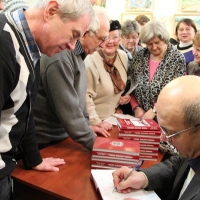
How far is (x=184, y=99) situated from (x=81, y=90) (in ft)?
2.66

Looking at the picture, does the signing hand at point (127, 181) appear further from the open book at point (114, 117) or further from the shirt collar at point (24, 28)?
the open book at point (114, 117)

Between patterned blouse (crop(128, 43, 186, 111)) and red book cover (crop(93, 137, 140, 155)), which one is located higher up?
patterned blouse (crop(128, 43, 186, 111))

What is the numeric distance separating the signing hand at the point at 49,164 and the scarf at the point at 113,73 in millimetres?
956

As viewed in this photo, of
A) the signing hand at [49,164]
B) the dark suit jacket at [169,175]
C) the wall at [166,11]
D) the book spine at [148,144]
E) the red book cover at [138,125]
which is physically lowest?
the dark suit jacket at [169,175]

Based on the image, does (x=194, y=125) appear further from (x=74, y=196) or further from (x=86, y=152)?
(x=86, y=152)

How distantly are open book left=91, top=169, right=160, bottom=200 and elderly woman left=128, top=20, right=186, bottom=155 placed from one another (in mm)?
997

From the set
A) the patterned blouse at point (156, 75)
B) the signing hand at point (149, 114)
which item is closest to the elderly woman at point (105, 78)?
the patterned blouse at point (156, 75)

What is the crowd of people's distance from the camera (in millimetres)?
903

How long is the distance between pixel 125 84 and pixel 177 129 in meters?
1.33

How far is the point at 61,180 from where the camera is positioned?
121 centimetres

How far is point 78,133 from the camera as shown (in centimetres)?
140

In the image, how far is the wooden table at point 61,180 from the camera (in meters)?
1.12

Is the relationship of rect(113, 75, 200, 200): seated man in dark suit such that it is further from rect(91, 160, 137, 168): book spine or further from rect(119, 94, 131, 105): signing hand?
rect(119, 94, 131, 105): signing hand

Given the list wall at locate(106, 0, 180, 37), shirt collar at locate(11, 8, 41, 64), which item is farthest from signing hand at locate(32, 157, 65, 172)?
wall at locate(106, 0, 180, 37)
